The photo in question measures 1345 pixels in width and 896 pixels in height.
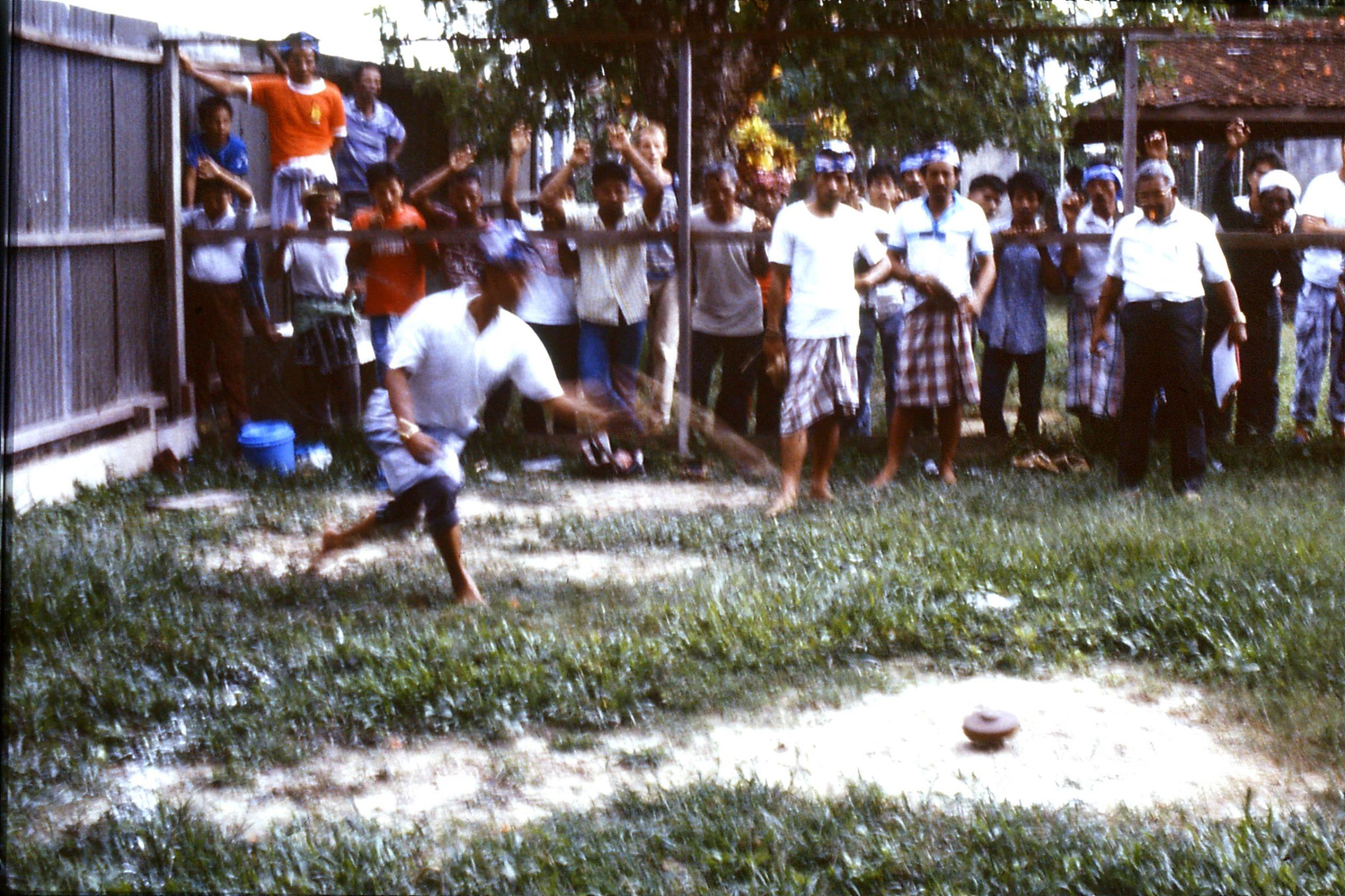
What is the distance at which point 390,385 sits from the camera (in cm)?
A: 614

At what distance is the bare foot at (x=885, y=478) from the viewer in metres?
8.71

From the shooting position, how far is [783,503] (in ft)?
26.9

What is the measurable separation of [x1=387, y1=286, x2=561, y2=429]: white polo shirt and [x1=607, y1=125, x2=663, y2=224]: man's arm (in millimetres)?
2908

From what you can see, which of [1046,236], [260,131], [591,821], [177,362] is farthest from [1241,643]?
[260,131]

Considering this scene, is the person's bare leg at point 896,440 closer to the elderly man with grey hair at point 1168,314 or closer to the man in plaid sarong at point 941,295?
the man in plaid sarong at point 941,295

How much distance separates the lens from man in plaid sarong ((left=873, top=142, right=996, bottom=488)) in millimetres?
8828

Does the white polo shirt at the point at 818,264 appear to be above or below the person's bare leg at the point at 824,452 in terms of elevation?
above

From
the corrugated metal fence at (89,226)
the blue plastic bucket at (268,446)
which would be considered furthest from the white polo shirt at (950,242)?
the corrugated metal fence at (89,226)

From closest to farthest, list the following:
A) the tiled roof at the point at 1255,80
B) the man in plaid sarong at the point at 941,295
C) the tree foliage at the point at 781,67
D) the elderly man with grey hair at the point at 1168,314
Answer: the elderly man with grey hair at the point at 1168,314 → the man in plaid sarong at the point at 941,295 → the tree foliage at the point at 781,67 → the tiled roof at the point at 1255,80

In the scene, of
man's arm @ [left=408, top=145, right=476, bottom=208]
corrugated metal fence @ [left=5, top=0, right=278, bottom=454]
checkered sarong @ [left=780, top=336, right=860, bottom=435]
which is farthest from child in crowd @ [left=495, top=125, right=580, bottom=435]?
corrugated metal fence @ [left=5, top=0, right=278, bottom=454]

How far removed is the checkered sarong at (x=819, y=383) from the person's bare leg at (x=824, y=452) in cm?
7

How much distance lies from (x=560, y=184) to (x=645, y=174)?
21.9 inches

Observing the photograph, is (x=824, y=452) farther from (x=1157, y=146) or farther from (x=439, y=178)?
(x=439, y=178)

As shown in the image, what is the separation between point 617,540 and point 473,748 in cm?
277
